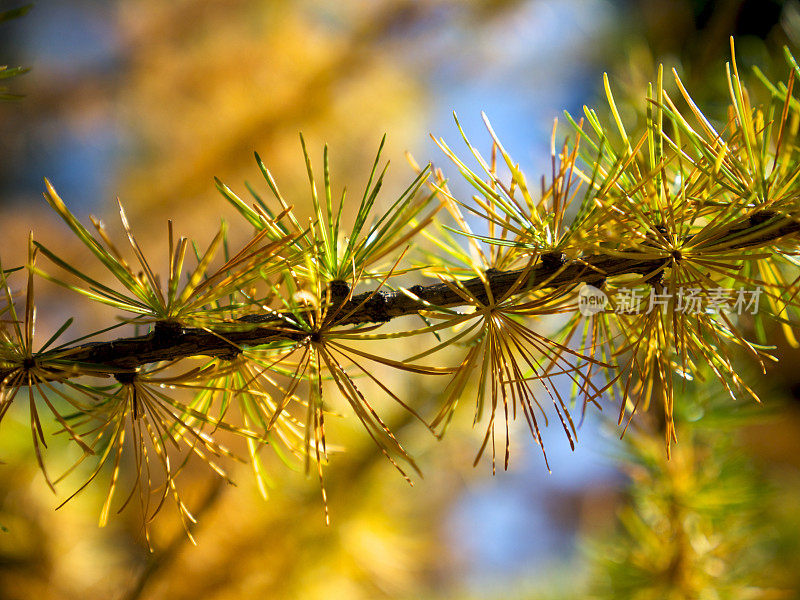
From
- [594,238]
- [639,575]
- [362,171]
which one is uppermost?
[362,171]

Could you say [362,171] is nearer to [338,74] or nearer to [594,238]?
[338,74]

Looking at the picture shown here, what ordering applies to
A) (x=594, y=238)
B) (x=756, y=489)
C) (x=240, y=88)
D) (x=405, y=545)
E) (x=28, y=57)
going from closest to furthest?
(x=594, y=238) < (x=756, y=489) < (x=405, y=545) < (x=240, y=88) < (x=28, y=57)

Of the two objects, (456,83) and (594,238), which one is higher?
(456,83)

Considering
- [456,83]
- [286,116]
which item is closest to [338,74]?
[286,116]

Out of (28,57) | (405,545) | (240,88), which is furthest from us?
(28,57)

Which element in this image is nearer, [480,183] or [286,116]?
[480,183]

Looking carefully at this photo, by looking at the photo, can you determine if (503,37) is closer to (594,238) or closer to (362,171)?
(362,171)

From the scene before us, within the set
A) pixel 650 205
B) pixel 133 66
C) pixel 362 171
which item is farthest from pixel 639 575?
pixel 133 66
